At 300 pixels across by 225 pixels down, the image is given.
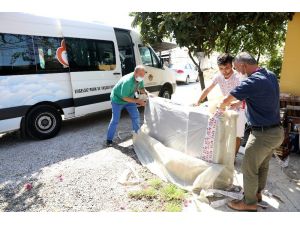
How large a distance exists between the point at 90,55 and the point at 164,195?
13.8ft

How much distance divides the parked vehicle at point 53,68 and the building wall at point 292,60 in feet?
12.9

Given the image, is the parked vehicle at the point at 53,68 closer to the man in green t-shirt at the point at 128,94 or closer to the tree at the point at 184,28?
the tree at the point at 184,28

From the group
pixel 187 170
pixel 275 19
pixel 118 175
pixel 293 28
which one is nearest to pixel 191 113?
pixel 187 170

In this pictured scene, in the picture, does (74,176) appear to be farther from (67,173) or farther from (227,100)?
(227,100)

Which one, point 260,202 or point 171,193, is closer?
point 260,202

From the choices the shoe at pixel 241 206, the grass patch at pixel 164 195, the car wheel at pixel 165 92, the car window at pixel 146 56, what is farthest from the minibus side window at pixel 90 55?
the shoe at pixel 241 206

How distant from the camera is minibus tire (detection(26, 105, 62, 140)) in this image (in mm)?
5863

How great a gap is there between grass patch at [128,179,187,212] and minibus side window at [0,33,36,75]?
3.45 meters

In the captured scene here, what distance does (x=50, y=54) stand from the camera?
5.98m

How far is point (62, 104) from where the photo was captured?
625cm

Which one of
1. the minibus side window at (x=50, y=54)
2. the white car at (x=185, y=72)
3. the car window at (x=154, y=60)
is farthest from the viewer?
the white car at (x=185, y=72)

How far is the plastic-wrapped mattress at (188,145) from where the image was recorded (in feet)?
11.6

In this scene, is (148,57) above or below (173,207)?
above

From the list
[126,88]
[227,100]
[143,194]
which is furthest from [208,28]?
[143,194]
